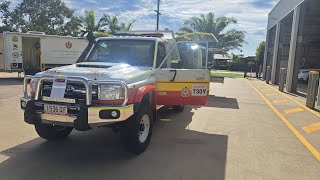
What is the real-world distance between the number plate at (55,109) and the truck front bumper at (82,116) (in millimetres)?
48

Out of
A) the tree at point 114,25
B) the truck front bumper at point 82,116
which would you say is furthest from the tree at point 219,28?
the truck front bumper at point 82,116

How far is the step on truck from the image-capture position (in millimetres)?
4465

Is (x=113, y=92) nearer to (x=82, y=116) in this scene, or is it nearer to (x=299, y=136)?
(x=82, y=116)

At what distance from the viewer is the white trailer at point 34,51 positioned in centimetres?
1836

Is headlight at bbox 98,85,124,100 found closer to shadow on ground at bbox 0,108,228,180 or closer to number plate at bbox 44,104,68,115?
number plate at bbox 44,104,68,115

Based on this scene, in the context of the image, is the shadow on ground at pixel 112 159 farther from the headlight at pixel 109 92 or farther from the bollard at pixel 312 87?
the bollard at pixel 312 87

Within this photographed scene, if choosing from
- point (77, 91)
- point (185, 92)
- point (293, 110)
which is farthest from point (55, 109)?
point (293, 110)

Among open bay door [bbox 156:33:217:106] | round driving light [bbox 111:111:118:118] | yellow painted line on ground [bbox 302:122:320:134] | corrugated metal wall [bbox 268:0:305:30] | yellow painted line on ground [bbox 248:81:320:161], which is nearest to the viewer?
round driving light [bbox 111:111:118:118]

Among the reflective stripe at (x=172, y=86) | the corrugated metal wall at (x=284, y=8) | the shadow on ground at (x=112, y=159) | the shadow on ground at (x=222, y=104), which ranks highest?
the corrugated metal wall at (x=284, y=8)

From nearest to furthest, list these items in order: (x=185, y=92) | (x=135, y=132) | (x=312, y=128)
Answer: (x=135, y=132)
(x=185, y=92)
(x=312, y=128)

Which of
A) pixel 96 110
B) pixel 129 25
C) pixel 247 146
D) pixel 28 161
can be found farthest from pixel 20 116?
pixel 129 25

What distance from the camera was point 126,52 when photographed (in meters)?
6.31

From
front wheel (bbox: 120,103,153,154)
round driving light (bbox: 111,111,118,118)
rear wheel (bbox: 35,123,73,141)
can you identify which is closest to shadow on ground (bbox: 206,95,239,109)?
front wheel (bbox: 120,103,153,154)

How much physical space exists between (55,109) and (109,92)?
0.87m
